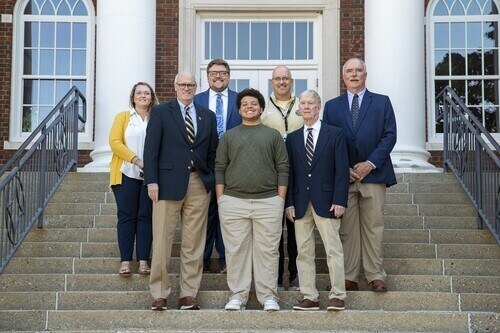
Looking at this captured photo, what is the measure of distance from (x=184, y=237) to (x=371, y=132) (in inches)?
71.9

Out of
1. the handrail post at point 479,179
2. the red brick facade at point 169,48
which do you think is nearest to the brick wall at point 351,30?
the red brick facade at point 169,48

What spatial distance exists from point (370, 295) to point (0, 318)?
2996 mm

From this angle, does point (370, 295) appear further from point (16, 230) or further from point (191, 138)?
point (16, 230)

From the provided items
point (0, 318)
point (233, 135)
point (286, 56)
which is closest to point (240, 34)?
point (286, 56)

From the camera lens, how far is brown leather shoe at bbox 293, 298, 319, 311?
659 cm

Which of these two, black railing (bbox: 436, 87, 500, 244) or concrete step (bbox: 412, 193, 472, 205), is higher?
black railing (bbox: 436, 87, 500, 244)

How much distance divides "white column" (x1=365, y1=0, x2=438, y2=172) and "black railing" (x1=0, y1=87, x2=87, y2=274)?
371cm

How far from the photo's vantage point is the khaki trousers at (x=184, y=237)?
22.0ft

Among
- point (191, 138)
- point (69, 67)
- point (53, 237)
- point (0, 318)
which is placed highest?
point (69, 67)

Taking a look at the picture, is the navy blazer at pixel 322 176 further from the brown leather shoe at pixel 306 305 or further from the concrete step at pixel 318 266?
the concrete step at pixel 318 266

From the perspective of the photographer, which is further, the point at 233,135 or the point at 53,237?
the point at 53,237

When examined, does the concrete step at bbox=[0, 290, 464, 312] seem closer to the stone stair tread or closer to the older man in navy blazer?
the stone stair tread

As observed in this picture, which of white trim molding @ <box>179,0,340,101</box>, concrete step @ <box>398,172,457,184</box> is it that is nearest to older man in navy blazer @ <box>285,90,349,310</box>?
concrete step @ <box>398,172,457,184</box>

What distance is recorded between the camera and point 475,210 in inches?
342
